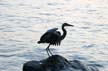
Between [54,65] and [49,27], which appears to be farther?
[49,27]

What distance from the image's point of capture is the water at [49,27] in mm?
20234

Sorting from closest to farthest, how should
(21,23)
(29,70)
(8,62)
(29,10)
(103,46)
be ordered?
(29,70)
(8,62)
(103,46)
(21,23)
(29,10)

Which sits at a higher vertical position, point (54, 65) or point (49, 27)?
point (54, 65)

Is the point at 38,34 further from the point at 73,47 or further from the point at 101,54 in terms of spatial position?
the point at 101,54

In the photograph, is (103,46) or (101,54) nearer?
(101,54)

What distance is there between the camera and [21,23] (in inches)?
1076

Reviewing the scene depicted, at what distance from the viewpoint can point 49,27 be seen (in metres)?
25.8

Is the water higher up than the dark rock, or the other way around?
the dark rock

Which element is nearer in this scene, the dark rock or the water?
the dark rock

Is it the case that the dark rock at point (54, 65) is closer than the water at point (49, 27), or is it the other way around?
the dark rock at point (54, 65)

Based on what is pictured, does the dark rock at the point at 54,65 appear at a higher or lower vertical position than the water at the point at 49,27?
higher

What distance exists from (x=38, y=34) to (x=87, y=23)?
15.8ft

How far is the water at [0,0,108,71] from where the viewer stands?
797 inches

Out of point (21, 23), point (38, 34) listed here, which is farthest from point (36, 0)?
point (38, 34)
